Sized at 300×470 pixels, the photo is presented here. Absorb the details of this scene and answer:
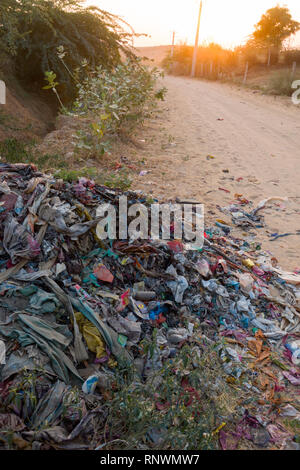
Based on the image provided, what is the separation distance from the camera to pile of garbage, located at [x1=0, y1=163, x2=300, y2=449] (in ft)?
5.96

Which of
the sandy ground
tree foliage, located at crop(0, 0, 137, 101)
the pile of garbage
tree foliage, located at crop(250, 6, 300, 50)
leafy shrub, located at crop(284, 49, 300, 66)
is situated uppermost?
tree foliage, located at crop(250, 6, 300, 50)

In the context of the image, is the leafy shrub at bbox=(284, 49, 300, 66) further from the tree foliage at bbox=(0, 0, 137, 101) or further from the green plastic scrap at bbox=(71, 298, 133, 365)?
the green plastic scrap at bbox=(71, 298, 133, 365)

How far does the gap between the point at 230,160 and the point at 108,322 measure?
498cm

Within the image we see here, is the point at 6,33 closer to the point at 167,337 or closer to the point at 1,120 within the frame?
the point at 1,120

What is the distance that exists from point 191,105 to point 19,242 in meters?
9.65

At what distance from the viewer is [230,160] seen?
6555 millimetres

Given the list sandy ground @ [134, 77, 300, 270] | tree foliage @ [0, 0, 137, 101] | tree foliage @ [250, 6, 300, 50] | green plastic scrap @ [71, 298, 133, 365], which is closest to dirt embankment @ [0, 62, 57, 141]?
tree foliage @ [0, 0, 137, 101]

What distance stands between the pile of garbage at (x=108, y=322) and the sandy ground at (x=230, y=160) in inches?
45.0

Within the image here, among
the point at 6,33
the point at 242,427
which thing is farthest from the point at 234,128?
the point at 242,427

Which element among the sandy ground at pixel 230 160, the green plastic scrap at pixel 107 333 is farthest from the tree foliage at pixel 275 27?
the green plastic scrap at pixel 107 333

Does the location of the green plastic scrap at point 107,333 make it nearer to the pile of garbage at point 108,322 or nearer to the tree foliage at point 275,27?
the pile of garbage at point 108,322

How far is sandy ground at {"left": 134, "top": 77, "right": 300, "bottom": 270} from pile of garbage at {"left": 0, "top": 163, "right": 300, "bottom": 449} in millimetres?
1143
